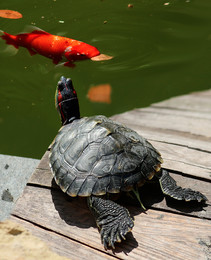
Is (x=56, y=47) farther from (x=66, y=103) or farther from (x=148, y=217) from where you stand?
(x=148, y=217)

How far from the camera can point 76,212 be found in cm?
175

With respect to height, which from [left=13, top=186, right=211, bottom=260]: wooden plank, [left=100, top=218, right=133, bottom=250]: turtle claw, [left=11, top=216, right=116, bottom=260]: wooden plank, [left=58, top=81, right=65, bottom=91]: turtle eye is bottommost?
[left=11, top=216, right=116, bottom=260]: wooden plank

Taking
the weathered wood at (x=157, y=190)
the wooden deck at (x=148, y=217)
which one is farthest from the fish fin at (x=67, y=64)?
the weathered wood at (x=157, y=190)

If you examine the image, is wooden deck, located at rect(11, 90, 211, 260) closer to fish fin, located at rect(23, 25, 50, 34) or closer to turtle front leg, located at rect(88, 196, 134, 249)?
turtle front leg, located at rect(88, 196, 134, 249)

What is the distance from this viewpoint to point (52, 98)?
4020mm

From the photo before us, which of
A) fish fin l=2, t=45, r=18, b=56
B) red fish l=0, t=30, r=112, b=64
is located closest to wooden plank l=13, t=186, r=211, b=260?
red fish l=0, t=30, r=112, b=64

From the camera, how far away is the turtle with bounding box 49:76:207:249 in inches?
62.8

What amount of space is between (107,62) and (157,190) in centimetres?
283

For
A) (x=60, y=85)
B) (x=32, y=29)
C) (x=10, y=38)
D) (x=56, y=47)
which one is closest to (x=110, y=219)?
(x=60, y=85)

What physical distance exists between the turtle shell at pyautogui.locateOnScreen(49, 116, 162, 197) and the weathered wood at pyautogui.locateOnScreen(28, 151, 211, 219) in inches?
6.4

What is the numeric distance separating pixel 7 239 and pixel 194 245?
3.01 feet

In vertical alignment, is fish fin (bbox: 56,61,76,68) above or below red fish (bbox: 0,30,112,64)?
below

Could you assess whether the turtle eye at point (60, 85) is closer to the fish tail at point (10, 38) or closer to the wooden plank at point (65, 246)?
the wooden plank at point (65, 246)

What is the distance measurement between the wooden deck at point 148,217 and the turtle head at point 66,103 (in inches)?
14.5
